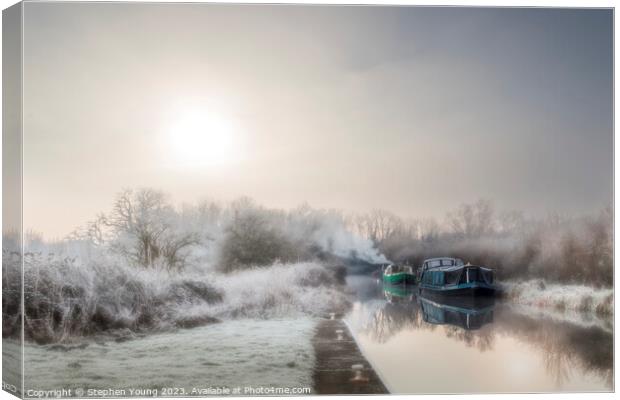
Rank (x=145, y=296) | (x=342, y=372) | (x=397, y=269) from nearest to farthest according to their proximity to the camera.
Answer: (x=342, y=372) → (x=145, y=296) → (x=397, y=269)

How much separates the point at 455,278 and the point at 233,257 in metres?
2.51

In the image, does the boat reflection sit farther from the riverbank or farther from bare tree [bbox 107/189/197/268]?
bare tree [bbox 107/189/197/268]

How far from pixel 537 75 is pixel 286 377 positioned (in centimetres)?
445

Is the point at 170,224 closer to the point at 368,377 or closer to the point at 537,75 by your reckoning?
the point at 368,377

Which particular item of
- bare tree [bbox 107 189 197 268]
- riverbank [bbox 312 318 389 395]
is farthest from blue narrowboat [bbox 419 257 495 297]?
bare tree [bbox 107 189 197 268]

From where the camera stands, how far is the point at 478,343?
8055mm

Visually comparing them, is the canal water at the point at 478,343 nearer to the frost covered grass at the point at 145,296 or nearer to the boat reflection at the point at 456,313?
the boat reflection at the point at 456,313

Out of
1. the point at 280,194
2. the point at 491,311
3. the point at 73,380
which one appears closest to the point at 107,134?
the point at 280,194

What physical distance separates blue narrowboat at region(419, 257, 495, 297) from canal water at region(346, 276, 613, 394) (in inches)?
6.4

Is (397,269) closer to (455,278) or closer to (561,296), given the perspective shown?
(455,278)

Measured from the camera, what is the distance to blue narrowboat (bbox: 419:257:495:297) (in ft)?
26.5

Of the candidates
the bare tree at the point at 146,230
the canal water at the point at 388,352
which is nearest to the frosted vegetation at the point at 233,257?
the bare tree at the point at 146,230

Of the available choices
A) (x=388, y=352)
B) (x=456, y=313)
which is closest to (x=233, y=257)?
(x=388, y=352)

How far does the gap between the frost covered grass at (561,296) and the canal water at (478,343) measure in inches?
4.1
